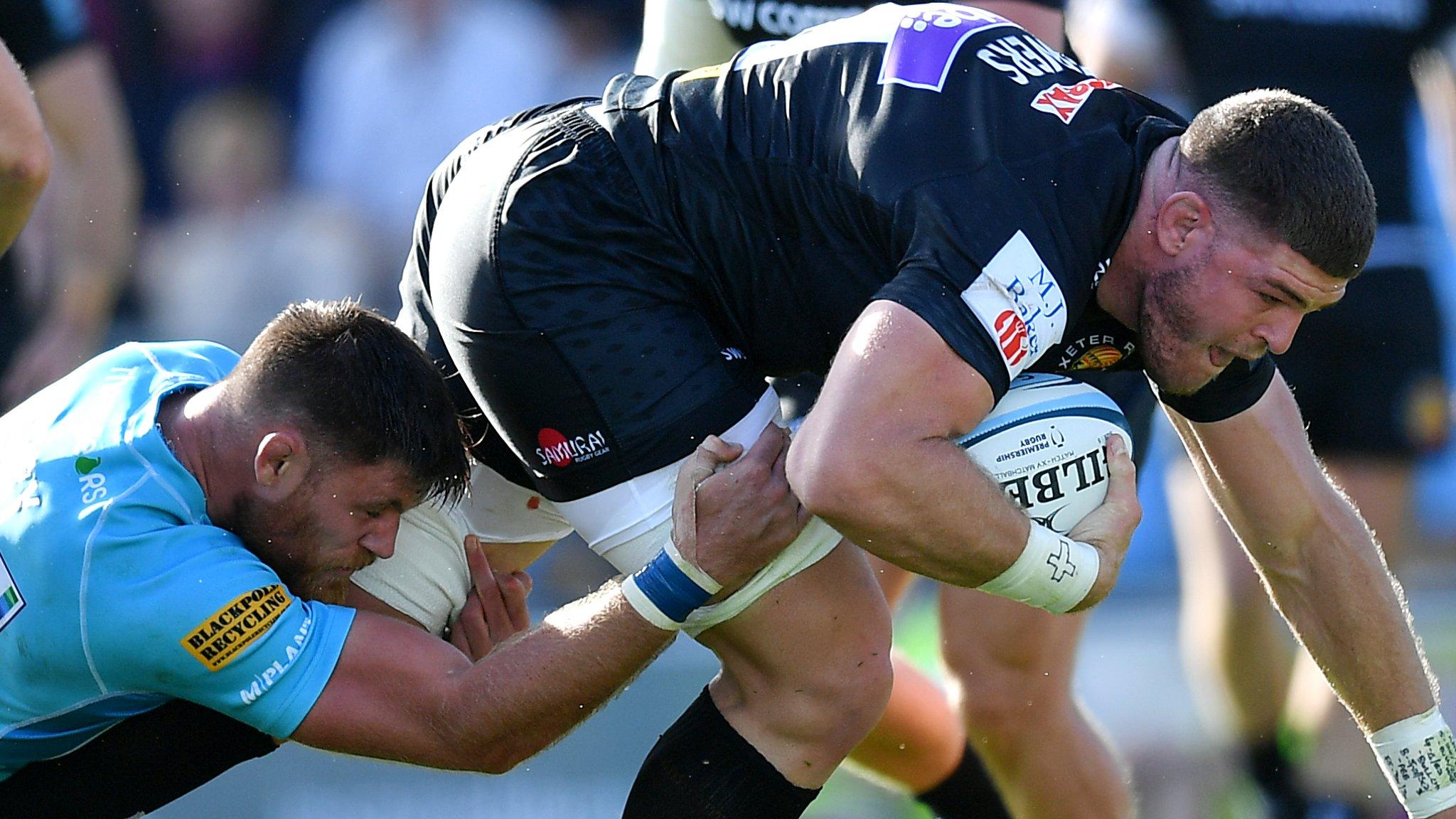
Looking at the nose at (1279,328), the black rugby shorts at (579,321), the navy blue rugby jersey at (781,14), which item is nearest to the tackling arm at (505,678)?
the black rugby shorts at (579,321)

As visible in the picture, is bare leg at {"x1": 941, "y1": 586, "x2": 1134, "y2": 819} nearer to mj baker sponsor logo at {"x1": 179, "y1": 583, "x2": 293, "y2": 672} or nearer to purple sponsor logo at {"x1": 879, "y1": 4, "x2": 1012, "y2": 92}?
purple sponsor logo at {"x1": 879, "y1": 4, "x2": 1012, "y2": 92}

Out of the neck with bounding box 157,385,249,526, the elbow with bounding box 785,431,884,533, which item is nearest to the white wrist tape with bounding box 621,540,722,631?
the elbow with bounding box 785,431,884,533

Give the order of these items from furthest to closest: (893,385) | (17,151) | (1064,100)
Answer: (17,151)
(1064,100)
(893,385)

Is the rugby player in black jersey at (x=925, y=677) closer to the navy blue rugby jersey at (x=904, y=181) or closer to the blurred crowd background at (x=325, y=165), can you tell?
the navy blue rugby jersey at (x=904, y=181)

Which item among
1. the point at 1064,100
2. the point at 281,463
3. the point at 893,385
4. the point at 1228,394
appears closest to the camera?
the point at 893,385

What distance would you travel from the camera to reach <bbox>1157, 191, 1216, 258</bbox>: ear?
108 inches

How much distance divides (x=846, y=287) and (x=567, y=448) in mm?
545

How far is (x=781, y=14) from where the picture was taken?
12.5 ft

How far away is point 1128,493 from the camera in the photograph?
114 inches

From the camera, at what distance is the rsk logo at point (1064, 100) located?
2756mm

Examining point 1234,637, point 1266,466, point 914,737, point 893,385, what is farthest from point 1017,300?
point 1234,637

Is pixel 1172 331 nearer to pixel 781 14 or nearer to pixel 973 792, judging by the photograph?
pixel 781 14

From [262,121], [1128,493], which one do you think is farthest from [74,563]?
[262,121]

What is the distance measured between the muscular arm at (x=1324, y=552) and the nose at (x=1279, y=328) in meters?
0.43
